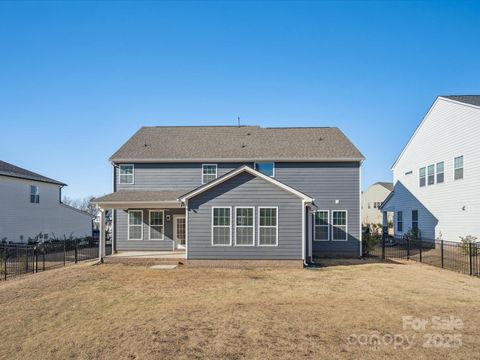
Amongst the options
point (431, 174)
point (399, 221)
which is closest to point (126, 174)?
point (431, 174)

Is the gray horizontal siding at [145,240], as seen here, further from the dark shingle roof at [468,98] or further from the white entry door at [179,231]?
the dark shingle roof at [468,98]

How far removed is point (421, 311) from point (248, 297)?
14.8ft

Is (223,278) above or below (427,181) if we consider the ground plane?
below

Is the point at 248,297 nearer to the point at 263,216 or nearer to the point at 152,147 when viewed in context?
the point at 263,216

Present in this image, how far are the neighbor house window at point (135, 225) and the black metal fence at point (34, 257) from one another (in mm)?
2918

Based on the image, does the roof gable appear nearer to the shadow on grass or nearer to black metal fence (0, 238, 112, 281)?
the shadow on grass

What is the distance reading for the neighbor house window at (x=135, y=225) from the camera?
60.4ft

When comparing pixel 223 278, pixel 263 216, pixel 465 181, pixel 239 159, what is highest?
pixel 239 159

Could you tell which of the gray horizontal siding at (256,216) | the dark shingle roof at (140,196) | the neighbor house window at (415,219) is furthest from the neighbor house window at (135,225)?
the neighbor house window at (415,219)

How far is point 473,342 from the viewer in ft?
20.2

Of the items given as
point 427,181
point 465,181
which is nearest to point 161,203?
point 465,181

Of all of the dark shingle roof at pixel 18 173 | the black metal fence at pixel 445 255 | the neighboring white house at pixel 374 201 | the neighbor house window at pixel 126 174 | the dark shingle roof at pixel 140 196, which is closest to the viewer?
the black metal fence at pixel 445 255

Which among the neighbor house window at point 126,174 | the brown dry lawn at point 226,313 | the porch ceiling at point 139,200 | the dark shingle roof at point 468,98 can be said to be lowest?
the brown dry lawn at point 226,313

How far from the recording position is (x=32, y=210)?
24.9 meters
